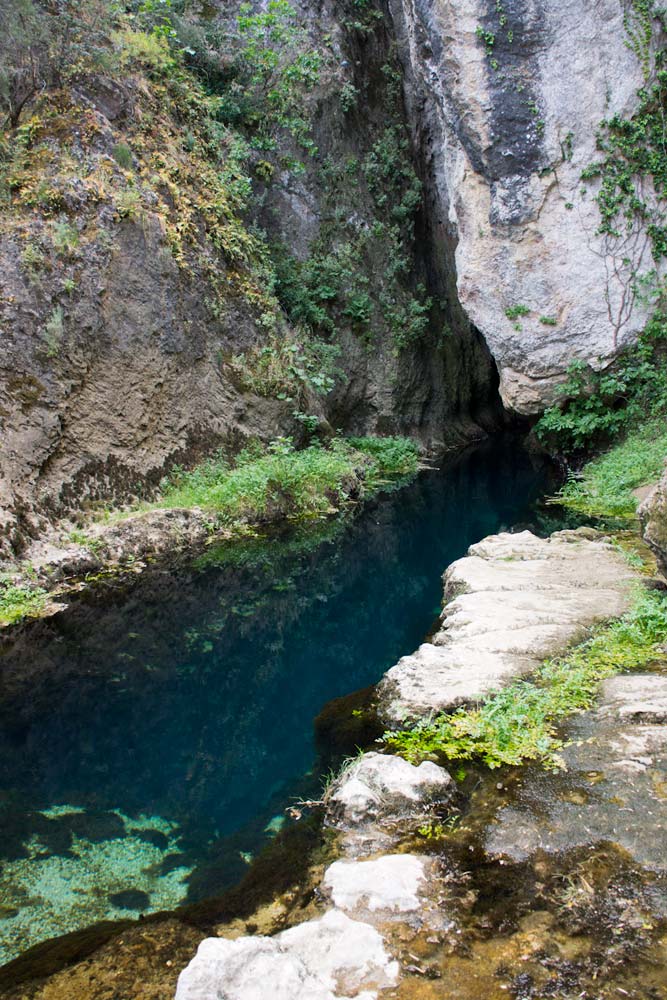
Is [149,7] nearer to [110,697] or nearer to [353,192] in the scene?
[353,192]

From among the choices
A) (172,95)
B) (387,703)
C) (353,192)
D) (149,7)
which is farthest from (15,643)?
(353,192)

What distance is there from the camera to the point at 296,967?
106 inches

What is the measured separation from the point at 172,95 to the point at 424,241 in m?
10.2

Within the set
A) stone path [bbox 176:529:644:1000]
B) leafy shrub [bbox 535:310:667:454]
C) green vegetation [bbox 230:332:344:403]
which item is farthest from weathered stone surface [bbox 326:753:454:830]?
leafy shrub [bbox 535:310:667:454]

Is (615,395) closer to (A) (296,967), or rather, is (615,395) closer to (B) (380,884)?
(B) (380,884)

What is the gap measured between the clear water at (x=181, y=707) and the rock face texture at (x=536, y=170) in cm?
579

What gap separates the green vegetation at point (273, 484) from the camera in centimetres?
1264

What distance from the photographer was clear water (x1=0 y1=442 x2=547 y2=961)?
13.7ft

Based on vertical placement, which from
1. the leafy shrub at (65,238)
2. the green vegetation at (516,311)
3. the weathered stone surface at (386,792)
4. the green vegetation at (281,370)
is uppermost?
the leafy shrub at (65,238)

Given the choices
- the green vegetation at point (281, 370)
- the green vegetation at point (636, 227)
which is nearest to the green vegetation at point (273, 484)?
the green vegetation at point (281, 370)

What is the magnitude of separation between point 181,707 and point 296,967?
4227 millimetres

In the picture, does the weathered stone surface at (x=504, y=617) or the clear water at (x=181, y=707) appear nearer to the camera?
the clear water at (x=181, y=707)

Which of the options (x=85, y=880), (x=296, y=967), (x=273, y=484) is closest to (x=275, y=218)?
(x=273, y=484)

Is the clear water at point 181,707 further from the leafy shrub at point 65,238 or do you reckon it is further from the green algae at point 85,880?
the leafy shrub at point 65,238
